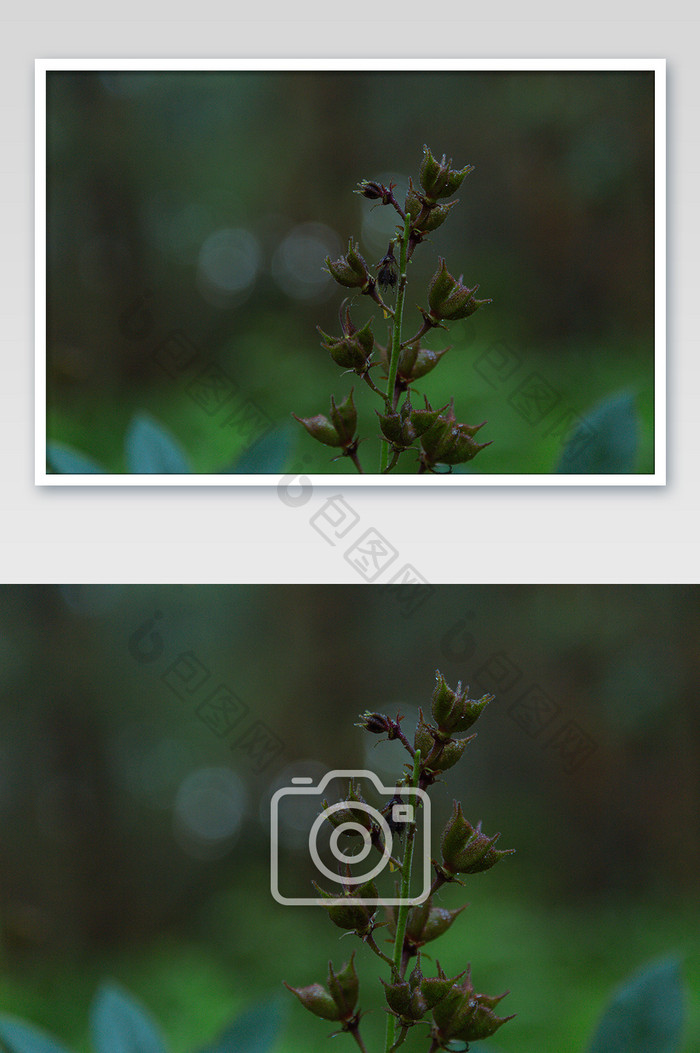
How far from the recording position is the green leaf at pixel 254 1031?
3.66 feet

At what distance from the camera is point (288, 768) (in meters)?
1.15

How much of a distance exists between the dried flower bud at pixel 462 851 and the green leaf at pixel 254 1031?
14.9 inches

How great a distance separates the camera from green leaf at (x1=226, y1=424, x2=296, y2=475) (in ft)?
3.62

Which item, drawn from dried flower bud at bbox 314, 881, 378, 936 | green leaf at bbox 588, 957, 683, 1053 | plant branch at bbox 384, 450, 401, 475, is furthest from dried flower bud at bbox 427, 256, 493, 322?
green leaf at bbox 588, 957, 683, 1053

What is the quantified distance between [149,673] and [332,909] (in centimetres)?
38

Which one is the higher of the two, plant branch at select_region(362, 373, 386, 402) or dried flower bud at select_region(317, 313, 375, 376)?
dried flower bud at select_region(317, 313, 375, 376)

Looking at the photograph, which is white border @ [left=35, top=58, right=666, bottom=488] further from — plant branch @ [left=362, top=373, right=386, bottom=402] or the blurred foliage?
the blurred foliage

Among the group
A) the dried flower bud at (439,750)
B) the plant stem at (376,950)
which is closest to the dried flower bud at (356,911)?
the plant stem at (376,950)

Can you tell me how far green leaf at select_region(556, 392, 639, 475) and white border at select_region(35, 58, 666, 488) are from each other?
0.02m

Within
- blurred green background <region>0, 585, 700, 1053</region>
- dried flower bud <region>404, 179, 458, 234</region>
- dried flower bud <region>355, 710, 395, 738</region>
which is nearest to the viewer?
dried flower bud <region>355, 710, 395, 738</region>

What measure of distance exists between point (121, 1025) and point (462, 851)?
511mm

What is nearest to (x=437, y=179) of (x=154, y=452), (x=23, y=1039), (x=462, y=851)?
(x=154, y=452)

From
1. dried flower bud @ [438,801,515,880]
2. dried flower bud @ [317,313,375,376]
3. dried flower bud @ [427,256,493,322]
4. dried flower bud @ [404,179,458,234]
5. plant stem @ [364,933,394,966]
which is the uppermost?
dried flower bud @ [404,179,458,234]
